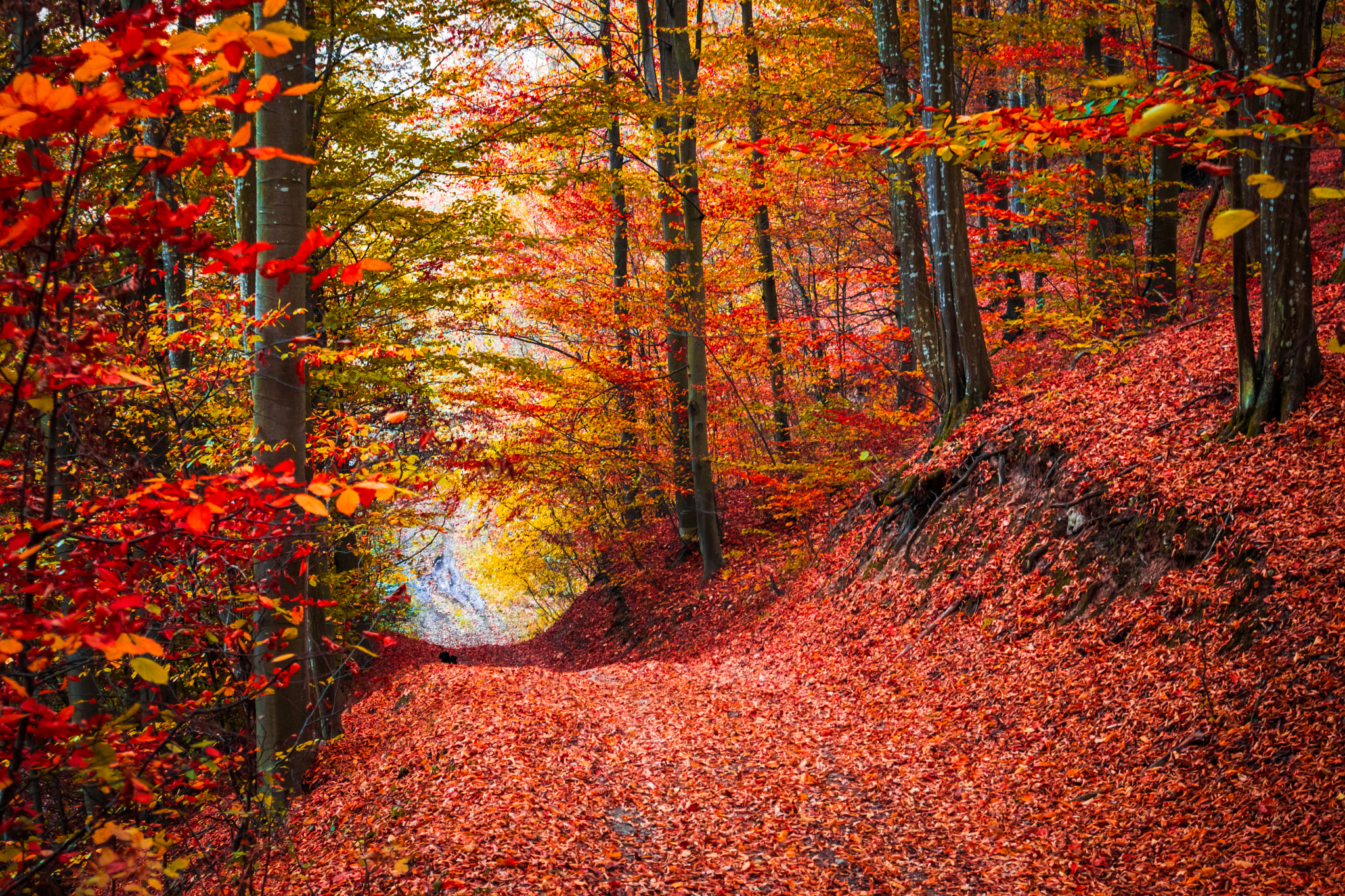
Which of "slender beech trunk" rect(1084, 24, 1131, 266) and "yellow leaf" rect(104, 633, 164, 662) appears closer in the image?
"yellow leaf" rect(104, 633, 164, 662)

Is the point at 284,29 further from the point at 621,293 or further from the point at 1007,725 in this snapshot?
the point at 621,293

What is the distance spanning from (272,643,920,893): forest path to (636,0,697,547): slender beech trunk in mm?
6582

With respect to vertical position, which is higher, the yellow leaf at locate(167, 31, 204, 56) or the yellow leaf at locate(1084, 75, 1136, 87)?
the yellow leaf at locate(167, 31, 204, 56)

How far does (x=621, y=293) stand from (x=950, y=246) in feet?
20.5

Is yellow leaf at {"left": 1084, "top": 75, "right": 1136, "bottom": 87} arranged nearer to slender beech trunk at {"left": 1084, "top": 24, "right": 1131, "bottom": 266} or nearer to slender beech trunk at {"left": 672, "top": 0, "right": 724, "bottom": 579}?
slender beech trunk at {"left": 1084, "top": 24, "right": 1131, "bottom": 266}

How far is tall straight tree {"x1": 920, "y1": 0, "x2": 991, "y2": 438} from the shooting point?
326 inches

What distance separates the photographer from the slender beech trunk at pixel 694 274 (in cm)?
1176

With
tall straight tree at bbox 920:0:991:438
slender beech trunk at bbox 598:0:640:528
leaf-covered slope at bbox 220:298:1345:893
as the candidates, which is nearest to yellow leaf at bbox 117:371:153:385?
leaf-covered slope at bbox 220:298:1345:893

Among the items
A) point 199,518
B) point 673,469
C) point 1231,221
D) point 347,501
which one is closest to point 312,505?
point 347,501

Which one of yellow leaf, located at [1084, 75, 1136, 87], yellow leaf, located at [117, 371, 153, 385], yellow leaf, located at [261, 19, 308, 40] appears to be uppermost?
yellow leaf, located at [261, 19, 308, 40]

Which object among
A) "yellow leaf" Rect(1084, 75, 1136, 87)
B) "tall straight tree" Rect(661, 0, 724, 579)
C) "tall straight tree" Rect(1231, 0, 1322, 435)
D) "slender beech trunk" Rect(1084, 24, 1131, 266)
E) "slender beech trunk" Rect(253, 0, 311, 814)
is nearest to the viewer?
"yellow leaf" Rect(1084, 75, 1136, 87)

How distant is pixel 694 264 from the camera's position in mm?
12031

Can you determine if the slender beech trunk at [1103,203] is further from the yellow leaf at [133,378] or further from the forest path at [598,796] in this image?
the yellow leaf at [133,378]

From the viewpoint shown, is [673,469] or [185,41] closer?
[185,41]
